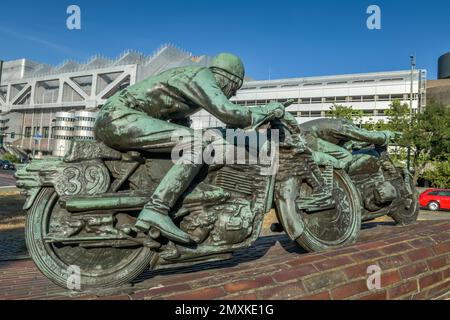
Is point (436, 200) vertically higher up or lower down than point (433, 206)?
higher up

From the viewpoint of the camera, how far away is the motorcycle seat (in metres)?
3.04

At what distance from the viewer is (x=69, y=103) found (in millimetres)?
72812

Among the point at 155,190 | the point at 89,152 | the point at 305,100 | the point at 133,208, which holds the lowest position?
the point at 133,208

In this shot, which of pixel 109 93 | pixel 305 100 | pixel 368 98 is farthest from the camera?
pixel 109 93

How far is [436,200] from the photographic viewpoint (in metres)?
19.0

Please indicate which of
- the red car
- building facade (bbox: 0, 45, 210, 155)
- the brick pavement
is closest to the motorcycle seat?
the brick pavement

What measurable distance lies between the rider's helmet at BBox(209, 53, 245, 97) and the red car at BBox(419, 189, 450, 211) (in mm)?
19141

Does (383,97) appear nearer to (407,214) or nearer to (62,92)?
(407,214)

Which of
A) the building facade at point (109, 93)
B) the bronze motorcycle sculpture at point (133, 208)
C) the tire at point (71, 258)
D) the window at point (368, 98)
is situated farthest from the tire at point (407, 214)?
the window at point (368, 98)

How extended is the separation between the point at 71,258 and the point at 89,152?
0.86m

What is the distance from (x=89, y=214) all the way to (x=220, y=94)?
1400 millimetres

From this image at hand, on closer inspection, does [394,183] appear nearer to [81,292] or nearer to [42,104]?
[81,292]

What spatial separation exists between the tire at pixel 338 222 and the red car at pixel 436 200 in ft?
56.8

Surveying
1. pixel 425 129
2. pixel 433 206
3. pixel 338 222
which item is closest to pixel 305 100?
pixel 425 129
